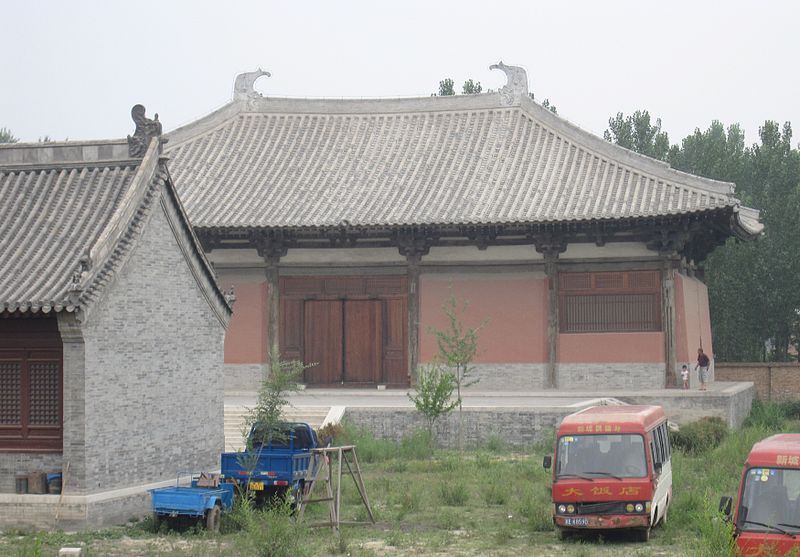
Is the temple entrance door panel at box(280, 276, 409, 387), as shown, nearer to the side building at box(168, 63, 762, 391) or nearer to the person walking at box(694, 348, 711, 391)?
the side building at box(168, 63, 762, 391)

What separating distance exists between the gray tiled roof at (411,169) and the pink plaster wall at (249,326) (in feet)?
6.57

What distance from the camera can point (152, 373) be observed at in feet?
59.4

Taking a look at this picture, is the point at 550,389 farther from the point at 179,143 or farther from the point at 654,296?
the point at 179,143

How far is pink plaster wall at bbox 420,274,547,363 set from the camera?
98.5 feet

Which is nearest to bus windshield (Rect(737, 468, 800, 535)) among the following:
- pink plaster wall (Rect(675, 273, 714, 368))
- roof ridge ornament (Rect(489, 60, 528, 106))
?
pink plaster wall (Rect(675, 273, 714, 368))

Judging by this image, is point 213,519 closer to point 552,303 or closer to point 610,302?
point 552,303

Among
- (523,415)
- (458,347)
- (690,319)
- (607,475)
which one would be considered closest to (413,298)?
(458,347)

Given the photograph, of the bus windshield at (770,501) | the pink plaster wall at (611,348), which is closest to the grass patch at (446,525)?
the bus windshield at (770,501)

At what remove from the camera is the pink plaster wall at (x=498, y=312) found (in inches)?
1182

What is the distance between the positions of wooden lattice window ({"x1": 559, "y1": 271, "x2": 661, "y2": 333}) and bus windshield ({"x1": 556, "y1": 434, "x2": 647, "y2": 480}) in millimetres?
13780

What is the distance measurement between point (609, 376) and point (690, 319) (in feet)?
11.4

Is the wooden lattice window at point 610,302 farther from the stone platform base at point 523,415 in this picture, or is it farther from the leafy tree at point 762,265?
the leafy tree at point 762,265

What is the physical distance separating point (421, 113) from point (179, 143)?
273 inches

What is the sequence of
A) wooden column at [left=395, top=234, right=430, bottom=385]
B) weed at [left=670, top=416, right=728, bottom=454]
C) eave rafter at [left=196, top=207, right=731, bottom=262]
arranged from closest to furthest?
1. weed at [left=670, top=416, right=728, bottom=454]
2. eave rafter at [left=196, top=207, right=731, bottom=262]
3. wooden column at [left=395, top=234, right=430, bottom=385]
